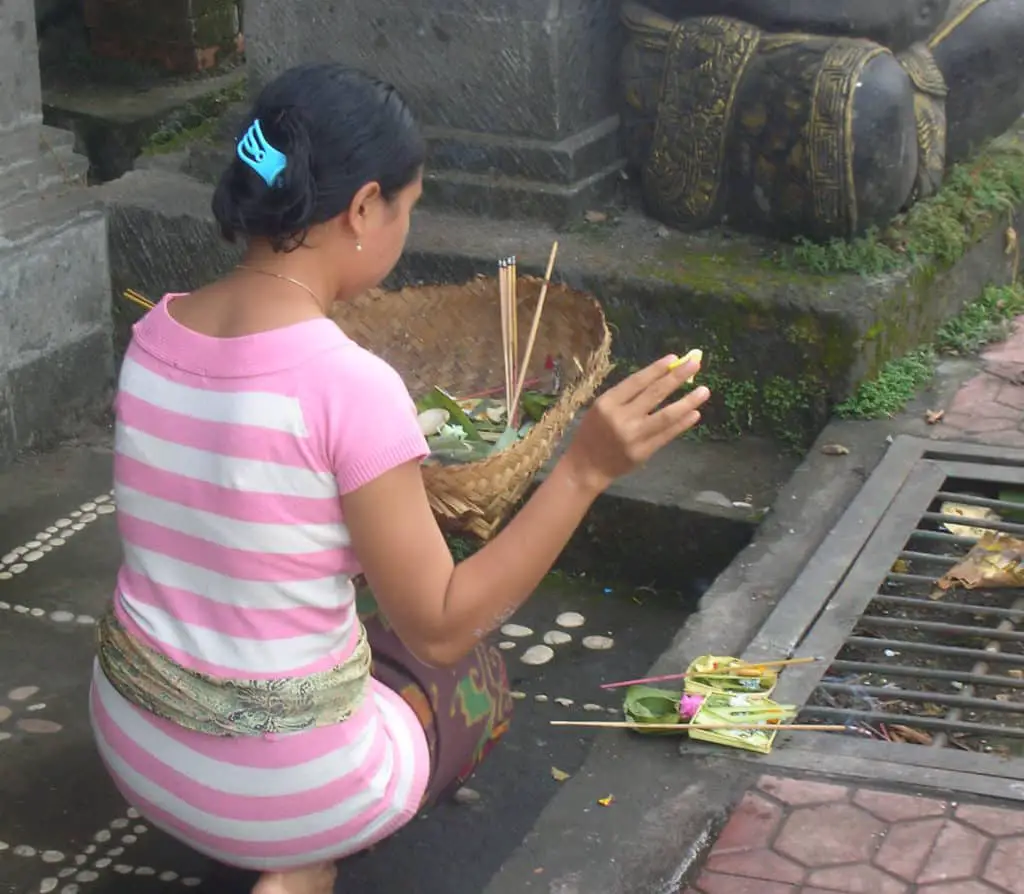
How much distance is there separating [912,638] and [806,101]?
65.7 inches

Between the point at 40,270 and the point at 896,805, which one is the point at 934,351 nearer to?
the point at 896,805

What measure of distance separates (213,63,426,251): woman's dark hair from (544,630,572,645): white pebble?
1.92 metres

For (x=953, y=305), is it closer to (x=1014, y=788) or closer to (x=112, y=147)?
(x=1014, y=788)

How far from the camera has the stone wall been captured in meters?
7.33

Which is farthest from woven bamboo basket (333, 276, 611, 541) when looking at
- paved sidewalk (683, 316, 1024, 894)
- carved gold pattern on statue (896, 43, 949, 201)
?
carved gold pattern on statue (896, 43, 949, 201)

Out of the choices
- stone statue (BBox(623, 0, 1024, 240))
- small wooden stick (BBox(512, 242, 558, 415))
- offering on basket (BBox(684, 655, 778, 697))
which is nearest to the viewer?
offering on basket (BBox(684, 655, 778, 697))

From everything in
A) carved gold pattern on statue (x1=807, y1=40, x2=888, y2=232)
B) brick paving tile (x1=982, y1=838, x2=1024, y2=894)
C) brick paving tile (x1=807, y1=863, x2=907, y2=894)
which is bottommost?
brick paving tile (x1=807, y1=863, x2=907, y2=894)

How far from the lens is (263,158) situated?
2201 mm

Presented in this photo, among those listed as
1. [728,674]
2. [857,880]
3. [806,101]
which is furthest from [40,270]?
[857,880]

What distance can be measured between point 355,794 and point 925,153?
3103 mm

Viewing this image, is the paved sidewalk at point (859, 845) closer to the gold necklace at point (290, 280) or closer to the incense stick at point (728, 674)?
the incense stick at point (728, 674)

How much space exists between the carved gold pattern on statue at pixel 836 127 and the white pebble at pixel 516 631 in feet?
4.85

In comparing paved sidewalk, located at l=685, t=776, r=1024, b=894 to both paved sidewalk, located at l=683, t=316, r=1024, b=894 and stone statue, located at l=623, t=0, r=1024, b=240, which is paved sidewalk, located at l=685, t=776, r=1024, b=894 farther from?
stone statue, located at l=623, t=0, r=1024, b=240

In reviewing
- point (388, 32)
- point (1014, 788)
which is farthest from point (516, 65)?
point (1014, 788)
